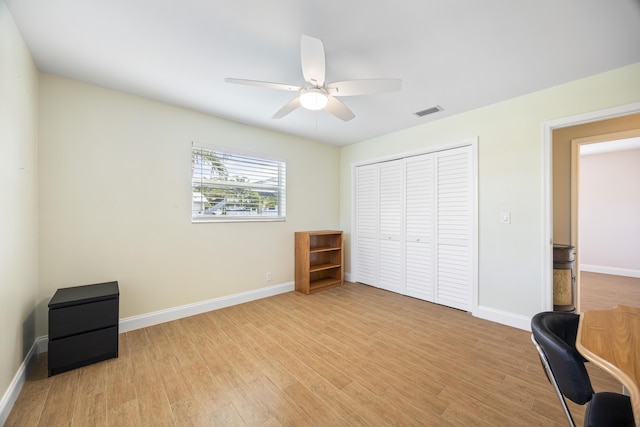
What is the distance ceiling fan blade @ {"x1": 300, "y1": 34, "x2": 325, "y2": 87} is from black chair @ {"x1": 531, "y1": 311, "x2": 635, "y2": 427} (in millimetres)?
1850

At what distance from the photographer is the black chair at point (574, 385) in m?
0.93

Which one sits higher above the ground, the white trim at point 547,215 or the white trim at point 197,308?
the white trim at point 547,215

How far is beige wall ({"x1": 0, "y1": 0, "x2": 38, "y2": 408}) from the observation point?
5.17 ft

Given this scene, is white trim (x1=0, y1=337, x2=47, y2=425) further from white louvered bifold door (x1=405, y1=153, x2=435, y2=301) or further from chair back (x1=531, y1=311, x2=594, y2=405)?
white louvered bifold door (x1=405, y1=153, x2=435, y2=301)

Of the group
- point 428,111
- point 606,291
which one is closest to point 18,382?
point 428,111

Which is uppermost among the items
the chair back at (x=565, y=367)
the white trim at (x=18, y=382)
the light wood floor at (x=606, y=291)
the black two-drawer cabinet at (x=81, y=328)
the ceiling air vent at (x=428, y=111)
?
the ceiling air vent at (x=428, y=111)

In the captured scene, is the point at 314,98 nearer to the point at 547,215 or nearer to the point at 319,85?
the point at 319,85

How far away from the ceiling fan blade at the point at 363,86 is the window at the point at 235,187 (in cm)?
201

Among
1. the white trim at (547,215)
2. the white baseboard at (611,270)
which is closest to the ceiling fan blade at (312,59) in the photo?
the white trim at (547,215)

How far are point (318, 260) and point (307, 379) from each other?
2.63 metres

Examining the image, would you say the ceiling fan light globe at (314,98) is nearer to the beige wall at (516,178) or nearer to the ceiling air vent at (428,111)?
the ceiling air vent at (428,111)

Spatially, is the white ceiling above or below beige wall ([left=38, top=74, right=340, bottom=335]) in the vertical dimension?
above

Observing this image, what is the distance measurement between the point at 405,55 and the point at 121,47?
2.22 meters

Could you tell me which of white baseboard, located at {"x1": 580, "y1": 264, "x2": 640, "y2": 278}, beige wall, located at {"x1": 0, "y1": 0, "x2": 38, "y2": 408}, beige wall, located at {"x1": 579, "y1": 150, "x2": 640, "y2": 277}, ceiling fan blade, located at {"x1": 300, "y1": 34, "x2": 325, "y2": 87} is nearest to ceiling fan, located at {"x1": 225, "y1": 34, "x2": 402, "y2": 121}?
ceiling fan blade, located at {"x1": 300, "y1": 34, "x2": 325, "y2": 87}
